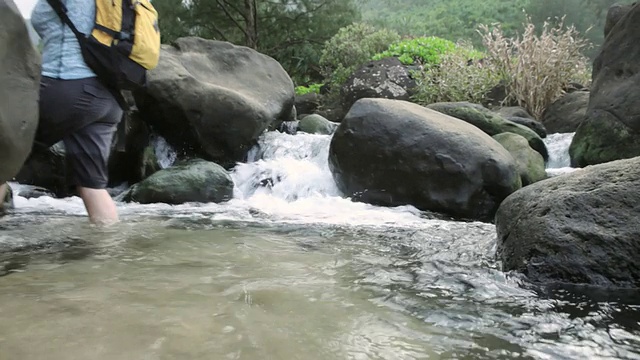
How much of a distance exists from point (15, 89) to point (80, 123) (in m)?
0.42

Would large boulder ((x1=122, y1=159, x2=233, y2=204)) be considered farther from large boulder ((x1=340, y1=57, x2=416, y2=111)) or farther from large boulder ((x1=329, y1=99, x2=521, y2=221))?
large boulder ((x1=340, y1=57, x2=416, y2=111))

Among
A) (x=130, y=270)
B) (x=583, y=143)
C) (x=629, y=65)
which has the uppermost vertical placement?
(x=629, y=65)

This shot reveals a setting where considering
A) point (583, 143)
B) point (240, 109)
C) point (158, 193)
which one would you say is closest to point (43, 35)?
point (158, 193)

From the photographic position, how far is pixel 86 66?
291cm

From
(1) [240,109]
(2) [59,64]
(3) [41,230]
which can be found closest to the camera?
(2) [59,64]

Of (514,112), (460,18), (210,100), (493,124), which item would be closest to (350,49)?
(514,112)

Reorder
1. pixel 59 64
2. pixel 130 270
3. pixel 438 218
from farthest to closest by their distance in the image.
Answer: pixel 438 218, pixel 59 64, pixel 130 270

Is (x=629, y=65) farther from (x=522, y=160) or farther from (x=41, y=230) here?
(x=41, y=230)

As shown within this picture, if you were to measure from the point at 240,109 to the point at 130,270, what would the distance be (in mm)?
4667

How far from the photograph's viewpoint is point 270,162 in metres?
7.27

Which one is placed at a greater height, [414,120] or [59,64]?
[59,64]

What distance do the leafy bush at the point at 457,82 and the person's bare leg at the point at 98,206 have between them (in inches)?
314

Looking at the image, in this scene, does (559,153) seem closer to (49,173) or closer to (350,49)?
(49,173)

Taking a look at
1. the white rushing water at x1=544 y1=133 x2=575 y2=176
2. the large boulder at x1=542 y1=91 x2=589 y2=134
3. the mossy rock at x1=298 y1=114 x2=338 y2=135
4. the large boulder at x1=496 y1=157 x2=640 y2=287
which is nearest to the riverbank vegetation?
the large boulder at x1=542 y1=91 x2=589 y2=134
